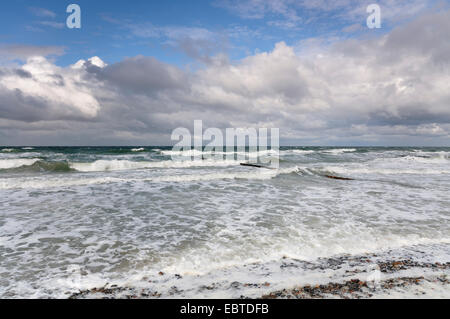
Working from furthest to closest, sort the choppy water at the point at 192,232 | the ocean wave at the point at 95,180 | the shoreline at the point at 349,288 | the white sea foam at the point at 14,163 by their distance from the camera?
the white sea foam at the point at 14,163 → the ocean wave at the point at 95,180 → the choppy water at the point at 192,232 → the shoreline at the point at 349,288

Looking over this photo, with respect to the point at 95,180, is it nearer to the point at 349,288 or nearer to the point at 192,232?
the point at 192,232

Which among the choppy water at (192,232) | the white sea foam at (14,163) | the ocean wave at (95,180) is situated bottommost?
the choppy water at (192,232)

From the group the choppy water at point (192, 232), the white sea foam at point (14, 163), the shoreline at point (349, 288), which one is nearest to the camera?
the shoreline at point (349, 288)

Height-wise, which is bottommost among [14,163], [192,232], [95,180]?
[192,232]

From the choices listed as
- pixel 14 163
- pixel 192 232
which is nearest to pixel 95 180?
pixel 192 232

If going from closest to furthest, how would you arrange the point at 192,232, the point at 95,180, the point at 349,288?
the point at 349,288
the point at 192,232
the point at 95,180

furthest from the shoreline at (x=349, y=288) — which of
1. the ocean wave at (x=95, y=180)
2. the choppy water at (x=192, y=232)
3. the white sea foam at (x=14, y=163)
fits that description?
the white sea foam at (x=14, y=163)

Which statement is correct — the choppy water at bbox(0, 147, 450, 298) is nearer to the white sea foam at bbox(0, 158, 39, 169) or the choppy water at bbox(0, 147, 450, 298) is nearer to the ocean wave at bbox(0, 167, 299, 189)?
the ocean wave at bbox(0, 167, 299, 189)

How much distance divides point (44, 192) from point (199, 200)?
275 inches

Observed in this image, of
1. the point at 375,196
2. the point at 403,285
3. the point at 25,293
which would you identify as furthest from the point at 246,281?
the point at 375,196

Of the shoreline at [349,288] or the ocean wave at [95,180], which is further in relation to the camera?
the ocean wave at [95,180]

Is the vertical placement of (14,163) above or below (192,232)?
above

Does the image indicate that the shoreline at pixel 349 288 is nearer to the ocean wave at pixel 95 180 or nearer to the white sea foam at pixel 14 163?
the ocean wave at pixel 95 180
